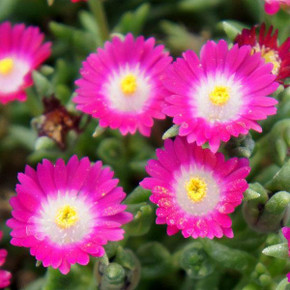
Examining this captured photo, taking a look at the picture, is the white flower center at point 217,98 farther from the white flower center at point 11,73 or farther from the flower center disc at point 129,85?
the white flower center at point 11,73

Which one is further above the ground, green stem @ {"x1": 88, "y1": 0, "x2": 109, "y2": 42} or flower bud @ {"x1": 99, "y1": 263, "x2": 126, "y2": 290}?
green stem @ {"x1": 88, "y1": 0, "x2": 109, "y2": 42}

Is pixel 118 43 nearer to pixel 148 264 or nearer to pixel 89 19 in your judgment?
pixel 89 19

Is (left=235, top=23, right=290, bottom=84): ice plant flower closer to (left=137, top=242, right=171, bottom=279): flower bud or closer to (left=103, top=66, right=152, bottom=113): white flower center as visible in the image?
(left=103, top=66, right=152, bottom=113): white flower center

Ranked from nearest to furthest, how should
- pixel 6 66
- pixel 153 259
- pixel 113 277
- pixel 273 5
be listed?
pixel 113 277 < pixel 273 5 < pixel 153 259 < pixel 6 66

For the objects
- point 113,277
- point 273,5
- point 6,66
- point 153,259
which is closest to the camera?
point 113,277

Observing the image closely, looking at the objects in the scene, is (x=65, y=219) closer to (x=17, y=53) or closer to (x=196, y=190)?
(x=196, y=190)

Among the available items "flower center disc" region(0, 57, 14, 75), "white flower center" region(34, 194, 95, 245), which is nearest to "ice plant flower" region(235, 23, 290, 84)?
"white flower center" region(34, 194, 95, 245)

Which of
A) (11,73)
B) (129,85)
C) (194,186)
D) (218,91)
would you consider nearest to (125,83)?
(129,85)
